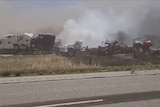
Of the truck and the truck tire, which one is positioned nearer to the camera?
the truck

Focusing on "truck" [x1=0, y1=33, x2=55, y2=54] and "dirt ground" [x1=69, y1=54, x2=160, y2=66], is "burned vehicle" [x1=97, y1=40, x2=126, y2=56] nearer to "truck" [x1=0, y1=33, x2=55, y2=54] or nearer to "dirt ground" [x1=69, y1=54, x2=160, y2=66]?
"dirt ground" [x1=69, y1=54, x2=160, y2=66]

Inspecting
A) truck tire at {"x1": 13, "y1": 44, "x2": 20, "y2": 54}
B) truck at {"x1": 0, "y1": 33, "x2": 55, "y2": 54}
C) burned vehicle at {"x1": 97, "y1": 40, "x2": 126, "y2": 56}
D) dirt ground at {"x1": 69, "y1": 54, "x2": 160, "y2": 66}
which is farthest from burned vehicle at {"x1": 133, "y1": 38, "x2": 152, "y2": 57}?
truck tire at {"x1": 13, "y1": 44, "x2": 20, "y2": 54}

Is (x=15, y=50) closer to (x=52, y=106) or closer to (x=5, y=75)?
(x=5, y=75)

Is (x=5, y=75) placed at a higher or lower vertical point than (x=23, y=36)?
lower

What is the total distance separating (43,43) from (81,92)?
30857 mm

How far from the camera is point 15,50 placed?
40969 mm

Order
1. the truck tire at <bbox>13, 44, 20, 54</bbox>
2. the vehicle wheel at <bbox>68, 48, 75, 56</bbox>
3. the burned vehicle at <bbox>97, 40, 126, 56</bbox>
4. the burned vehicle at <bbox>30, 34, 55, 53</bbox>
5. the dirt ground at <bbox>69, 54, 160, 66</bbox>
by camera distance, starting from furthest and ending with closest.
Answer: the truck tire at <bbox>13, 44, 20, 54</bbox> → the burned vehicle at <bbox>30, 34, 55, 53</bbox> → the vehicle wheel at <bbox>68, 48, 75, 56</bbox> → the burned vehicle at <bbox>97, 40, 126, 56</bbox> → the dirt ground at <bbox>69, 54, 160, 66</bbox>

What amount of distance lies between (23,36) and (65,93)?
31923mm

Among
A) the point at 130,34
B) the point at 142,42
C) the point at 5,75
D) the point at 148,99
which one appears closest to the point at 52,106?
the point at 148,99

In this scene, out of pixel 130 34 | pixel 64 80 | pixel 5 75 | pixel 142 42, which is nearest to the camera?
pixel 64 80

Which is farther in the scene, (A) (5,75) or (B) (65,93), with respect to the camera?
(A) (5,75)

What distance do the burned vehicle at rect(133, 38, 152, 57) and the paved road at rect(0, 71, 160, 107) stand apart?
660 inches

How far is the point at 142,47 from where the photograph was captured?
103 feet

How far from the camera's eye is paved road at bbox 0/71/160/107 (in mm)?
9000
